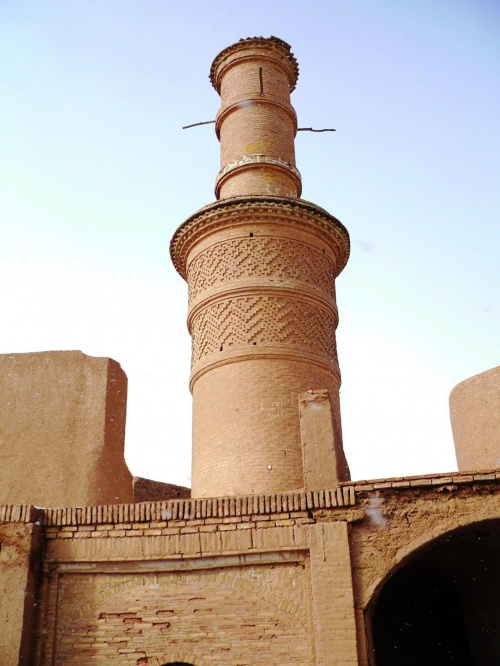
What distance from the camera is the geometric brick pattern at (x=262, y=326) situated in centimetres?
938

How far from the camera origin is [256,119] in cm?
1127

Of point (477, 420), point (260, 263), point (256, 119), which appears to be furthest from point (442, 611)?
point (256, 119)

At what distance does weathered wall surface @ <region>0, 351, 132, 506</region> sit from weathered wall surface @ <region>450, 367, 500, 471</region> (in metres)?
3.76

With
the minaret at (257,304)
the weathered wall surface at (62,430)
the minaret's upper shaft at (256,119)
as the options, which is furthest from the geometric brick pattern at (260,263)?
the weathered wall surface at (62,430)

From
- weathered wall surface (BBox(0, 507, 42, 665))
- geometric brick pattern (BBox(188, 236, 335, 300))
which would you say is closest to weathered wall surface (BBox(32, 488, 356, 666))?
weathered wall surface (BBox(0, 507, 42, 665))

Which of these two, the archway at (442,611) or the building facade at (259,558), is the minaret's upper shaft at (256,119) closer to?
the building facade at (259,558)

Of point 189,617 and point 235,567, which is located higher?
point 235,567

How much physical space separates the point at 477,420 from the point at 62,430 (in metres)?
4.49

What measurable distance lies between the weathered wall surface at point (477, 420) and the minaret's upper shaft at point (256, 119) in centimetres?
390

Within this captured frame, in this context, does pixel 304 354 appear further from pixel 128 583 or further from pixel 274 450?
pixel 128 583

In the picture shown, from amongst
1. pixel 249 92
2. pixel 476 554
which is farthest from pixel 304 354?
pixel 249 92

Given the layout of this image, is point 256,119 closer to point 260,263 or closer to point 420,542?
point 260,263

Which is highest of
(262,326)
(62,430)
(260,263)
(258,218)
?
(258,218)

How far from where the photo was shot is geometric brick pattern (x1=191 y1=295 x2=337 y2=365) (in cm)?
938
